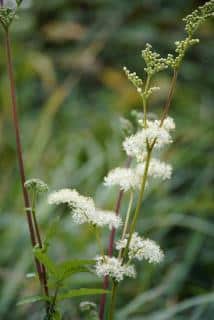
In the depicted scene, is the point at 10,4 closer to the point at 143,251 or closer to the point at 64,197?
the point at 64,197

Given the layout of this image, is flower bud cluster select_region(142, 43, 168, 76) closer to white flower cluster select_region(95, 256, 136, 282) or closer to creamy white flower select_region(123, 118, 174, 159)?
creamy white flower select_region(123, 118, 174, 159)

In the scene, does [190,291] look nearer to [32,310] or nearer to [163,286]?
[163,286]

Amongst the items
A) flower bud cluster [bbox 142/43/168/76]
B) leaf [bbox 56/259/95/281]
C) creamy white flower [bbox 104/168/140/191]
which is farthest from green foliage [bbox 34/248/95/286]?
flower bud cluster [bbox 142/43/168/76]

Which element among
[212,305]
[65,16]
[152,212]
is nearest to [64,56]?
[65,16]

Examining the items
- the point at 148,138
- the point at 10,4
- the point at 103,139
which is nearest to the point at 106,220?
the point at 148,138

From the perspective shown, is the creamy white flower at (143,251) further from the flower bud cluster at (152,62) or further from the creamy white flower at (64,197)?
the flower bud cluster at (152,62)

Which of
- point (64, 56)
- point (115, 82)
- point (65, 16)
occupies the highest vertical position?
point (65, 16)
